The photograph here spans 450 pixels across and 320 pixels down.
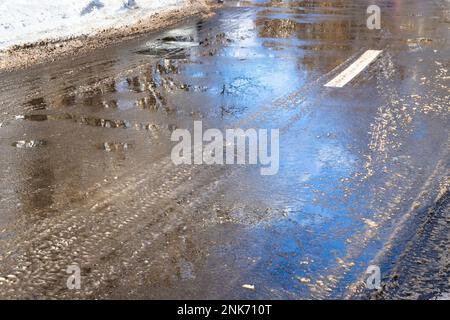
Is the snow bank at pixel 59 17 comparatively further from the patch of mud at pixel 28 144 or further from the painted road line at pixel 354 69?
the painted road line at pixel 354 69

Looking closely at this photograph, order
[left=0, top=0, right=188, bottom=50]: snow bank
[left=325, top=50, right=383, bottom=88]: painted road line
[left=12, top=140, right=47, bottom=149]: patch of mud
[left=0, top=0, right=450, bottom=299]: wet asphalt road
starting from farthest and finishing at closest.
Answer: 1. [left=0, top=0, right=188, bottom=50]: snow bank
2. [left=325, top=50, right=383, bottom=88]: painted road line
3. [left=12, top=140, right=47, bottom=149]: patch of mud
4. [left=0, top=0, right=450, bottom=299]: wet asphalt road

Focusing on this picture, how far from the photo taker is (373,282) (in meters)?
3.63

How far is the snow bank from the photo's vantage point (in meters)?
13.0

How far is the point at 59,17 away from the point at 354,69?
27.8ft

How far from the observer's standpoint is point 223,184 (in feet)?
16.8

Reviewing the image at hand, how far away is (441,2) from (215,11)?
752 centimetres

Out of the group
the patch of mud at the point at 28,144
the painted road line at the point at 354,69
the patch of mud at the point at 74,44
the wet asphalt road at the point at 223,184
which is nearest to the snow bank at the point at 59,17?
the patch of mud at the point at 74,44

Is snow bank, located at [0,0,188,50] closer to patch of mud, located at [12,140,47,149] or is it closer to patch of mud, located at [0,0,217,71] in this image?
patch of mud, located at [0,0,217,71]

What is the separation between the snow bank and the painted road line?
6.43 metres

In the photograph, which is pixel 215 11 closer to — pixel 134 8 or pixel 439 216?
pixel 134 8

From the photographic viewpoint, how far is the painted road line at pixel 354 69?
27.8 ft

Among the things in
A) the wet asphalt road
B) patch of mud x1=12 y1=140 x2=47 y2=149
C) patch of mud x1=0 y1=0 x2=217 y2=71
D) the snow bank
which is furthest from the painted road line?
the snow bank

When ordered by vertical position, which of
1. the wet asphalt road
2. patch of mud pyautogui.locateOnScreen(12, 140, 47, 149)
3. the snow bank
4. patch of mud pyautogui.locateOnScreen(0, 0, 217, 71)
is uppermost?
the snow bank
